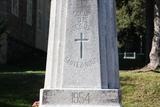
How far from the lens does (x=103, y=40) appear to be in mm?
9742

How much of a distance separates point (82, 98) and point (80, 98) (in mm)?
32

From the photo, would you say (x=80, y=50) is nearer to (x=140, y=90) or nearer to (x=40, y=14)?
(x=140, y=90)

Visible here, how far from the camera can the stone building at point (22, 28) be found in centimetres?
3092

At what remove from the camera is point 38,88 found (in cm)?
1786

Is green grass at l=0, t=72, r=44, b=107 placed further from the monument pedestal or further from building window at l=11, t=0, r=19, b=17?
building window at l=11, t=0, r=19, b=17

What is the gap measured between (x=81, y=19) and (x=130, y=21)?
3952cm

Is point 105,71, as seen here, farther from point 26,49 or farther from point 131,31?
point 131,31

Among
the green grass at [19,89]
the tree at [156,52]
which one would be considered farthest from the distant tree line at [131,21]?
the green grass at [19,89]

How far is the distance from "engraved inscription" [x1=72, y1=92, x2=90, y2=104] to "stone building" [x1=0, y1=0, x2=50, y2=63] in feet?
64.7

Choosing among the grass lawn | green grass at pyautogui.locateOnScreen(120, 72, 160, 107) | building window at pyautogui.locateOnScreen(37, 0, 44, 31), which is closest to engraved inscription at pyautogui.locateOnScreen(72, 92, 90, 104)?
the grass lawn

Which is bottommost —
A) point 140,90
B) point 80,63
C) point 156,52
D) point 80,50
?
point 140,90

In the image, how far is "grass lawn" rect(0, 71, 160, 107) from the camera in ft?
54.6

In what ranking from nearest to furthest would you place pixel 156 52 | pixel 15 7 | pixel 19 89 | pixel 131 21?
pixel 19 89
pixel 156 52
pixel 15 7
pixel 131 21

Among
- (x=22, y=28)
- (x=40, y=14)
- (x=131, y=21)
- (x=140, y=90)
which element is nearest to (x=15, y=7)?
(x=22, y=28)
